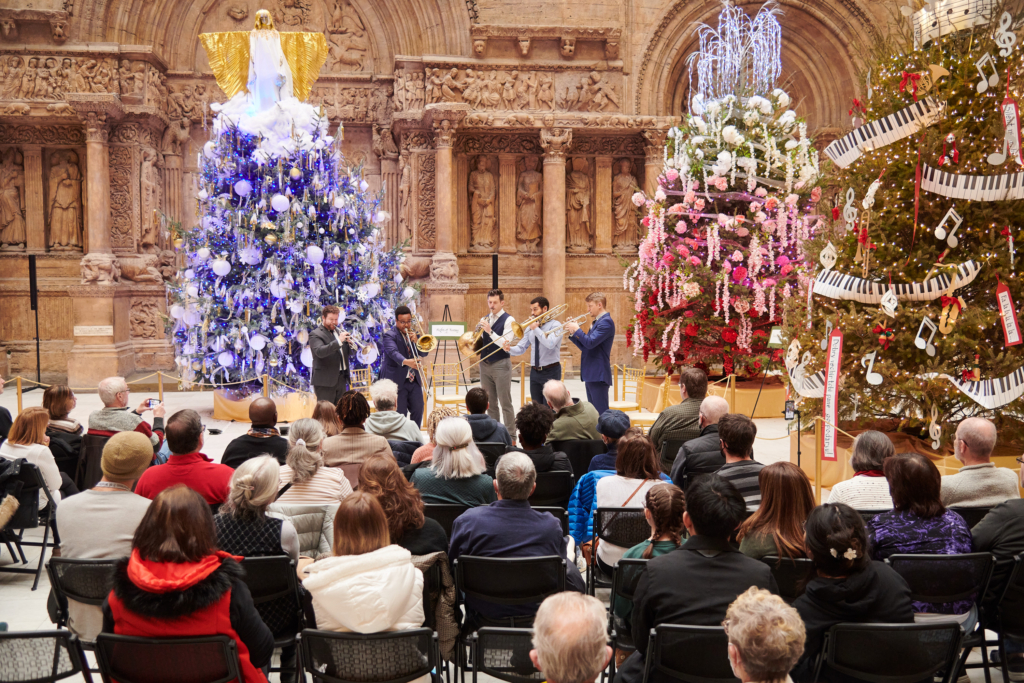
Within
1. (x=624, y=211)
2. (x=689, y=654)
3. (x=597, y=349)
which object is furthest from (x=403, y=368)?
(x=624, y=211)

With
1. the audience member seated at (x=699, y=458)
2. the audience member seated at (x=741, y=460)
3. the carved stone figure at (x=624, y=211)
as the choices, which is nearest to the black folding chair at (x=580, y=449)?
the audience member seated at (x=699, y=458)

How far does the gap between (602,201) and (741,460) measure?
10.5m

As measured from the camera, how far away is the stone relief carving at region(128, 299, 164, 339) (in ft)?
44.1

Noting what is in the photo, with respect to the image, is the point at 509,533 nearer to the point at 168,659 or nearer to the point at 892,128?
the point at 168,659

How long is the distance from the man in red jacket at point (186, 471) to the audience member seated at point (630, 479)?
1.77 meters

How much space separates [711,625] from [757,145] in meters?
7.96

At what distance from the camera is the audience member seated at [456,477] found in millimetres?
4027

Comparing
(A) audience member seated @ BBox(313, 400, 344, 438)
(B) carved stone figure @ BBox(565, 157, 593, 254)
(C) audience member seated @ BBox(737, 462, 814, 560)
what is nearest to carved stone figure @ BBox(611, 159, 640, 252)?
(B) carved stone figure @ BBox(565, 157, 593, 254)

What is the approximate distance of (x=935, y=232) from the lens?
18.9ft

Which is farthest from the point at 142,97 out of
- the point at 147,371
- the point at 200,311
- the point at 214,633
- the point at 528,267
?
the point at 214,633

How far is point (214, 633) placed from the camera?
259 centimetres

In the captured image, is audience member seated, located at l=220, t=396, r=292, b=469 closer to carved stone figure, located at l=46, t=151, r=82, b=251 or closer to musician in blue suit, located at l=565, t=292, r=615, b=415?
musician in blue suit, located at l=565, t=292, r=615, b=415

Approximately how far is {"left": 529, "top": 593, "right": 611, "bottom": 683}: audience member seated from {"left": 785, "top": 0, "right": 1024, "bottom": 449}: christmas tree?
424cm

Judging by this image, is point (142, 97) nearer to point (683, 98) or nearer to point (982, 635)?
point (683, 98)
